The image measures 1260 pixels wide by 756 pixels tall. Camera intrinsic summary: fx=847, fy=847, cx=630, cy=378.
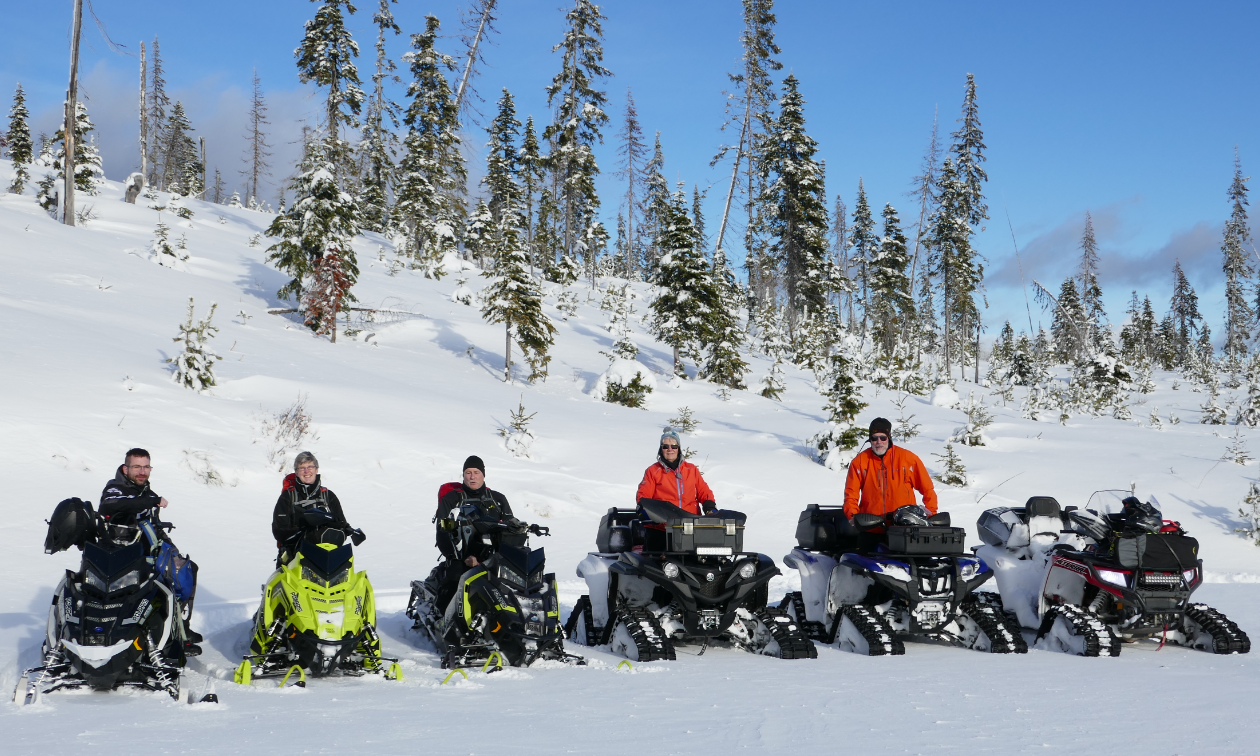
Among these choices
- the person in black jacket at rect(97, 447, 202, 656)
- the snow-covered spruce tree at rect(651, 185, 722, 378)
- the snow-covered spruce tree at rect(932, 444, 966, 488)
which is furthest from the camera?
the snow-covered spruce tree at rect(651, 185, 722, 378)

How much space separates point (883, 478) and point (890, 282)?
37.1m

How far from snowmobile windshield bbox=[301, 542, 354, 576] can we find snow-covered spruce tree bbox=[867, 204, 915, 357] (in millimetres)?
39338

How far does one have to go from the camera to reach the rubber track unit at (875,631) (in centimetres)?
738

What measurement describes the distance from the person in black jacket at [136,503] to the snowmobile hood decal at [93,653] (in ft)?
2.32

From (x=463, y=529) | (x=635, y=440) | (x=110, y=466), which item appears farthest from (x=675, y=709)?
(x=635, y=440)

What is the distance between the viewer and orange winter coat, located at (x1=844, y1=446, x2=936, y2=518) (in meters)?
8.52

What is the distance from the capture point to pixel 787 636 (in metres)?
7.31

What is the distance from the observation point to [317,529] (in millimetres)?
6391

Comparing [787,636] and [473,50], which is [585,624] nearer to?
[787,636]

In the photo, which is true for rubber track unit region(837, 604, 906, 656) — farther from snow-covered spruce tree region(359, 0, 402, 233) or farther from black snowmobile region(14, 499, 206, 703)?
snow-covered spruce tree region(359, 0, 402, 233)

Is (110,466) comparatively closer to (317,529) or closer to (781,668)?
(317,529)

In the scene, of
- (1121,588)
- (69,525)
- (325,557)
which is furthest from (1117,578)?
(69,525)

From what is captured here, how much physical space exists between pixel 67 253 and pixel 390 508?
58.0 feet

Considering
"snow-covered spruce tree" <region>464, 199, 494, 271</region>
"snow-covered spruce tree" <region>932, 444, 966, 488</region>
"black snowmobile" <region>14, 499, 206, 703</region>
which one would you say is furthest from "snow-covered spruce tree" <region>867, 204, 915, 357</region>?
"black snowmobile" <region>14, 499, 206, 703</region>
